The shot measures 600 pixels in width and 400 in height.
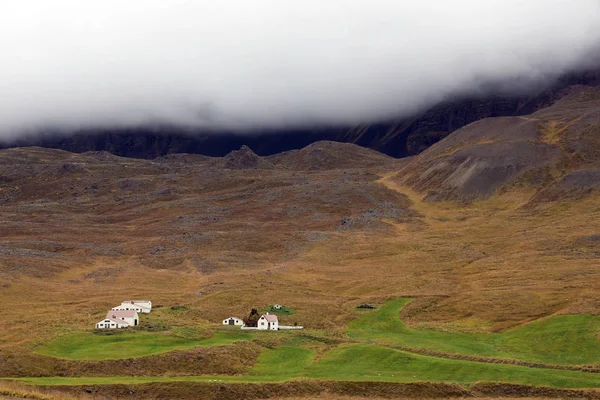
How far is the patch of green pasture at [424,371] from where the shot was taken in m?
45.6

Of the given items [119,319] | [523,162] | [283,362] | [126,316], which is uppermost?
[523,162]

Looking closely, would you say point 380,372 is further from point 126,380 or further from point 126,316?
point 126,316

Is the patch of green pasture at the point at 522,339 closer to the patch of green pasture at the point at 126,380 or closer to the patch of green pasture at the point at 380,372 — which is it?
the patch of green pasture at the point at 380,372

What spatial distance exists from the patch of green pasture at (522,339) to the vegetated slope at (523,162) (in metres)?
97.7

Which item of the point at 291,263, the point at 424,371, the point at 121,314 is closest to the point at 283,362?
the point at 424,371

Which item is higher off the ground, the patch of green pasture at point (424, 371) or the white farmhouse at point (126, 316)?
the white farmhouse at point (126, 316)

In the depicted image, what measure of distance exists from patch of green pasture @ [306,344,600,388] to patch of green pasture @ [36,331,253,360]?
11469mm

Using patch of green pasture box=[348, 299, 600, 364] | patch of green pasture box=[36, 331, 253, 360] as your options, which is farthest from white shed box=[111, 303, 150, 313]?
patch of green pasture box=[348, 299, 600, 364]

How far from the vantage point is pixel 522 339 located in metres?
58.8

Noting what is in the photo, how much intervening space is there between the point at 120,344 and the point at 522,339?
36.3 m

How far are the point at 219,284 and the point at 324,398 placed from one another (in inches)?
2053

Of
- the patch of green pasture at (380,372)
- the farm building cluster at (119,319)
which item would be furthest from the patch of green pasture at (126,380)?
the farm building cluster at (119,319)

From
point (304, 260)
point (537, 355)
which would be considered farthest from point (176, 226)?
point (537, 355)

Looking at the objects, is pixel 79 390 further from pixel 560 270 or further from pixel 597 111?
pixel 597 111
